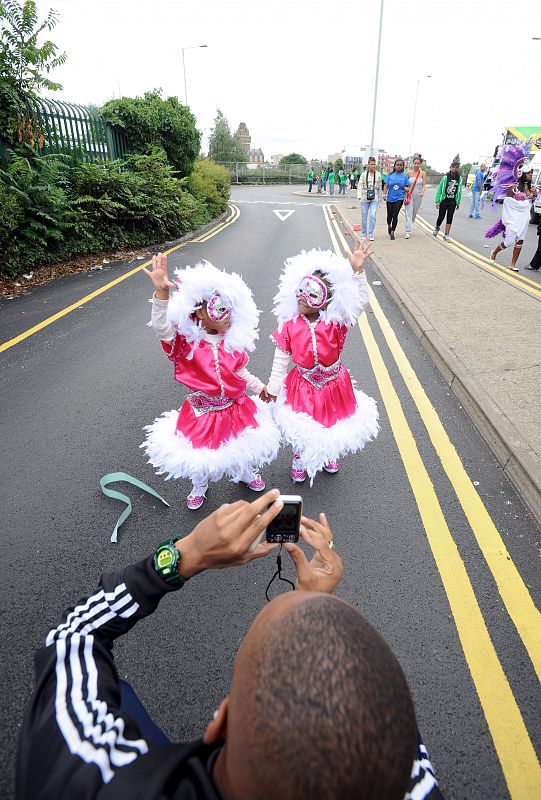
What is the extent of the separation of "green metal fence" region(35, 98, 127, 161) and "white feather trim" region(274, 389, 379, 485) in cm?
1014

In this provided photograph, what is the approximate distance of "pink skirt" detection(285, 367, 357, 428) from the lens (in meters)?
3.40

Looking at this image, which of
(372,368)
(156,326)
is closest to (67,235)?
(372,368)

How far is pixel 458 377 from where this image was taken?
5.04 meters

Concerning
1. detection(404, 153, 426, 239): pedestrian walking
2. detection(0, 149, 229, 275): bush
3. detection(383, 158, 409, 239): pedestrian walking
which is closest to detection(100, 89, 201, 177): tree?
detection(0, 149, 229, 275): bush

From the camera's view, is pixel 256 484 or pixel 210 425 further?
pixel 256 484

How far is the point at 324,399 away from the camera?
3412mm

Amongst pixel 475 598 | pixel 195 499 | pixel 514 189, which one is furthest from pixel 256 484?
pixel 514 189

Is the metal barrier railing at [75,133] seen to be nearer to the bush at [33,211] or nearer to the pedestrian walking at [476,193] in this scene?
the bush at [33,211]

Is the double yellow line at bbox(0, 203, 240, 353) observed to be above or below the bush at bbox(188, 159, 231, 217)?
below

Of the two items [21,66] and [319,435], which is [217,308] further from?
[21,66]

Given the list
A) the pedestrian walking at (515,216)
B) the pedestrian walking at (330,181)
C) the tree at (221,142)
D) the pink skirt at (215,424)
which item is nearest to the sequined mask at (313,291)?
the pink skirt at (215,424)

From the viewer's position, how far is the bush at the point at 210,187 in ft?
56.6

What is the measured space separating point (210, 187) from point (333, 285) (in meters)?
17.4

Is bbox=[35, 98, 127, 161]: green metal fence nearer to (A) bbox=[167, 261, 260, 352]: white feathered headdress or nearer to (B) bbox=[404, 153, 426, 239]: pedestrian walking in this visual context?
(B) bbox=[404, 153, 426, 239]: pedestrian walking
